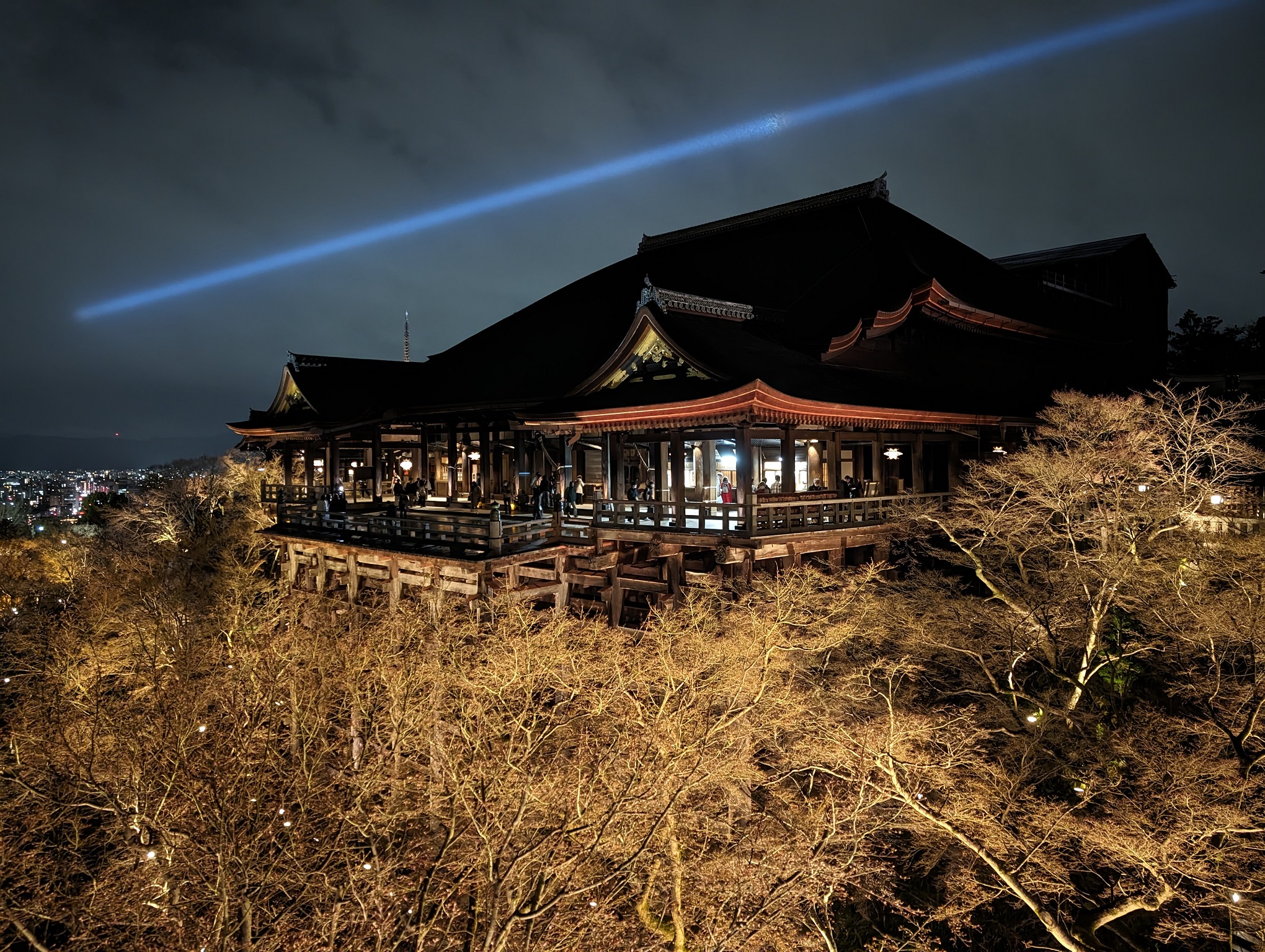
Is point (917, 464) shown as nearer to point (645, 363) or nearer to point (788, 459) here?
point (788, 459)

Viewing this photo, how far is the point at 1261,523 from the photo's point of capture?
53.5 feet

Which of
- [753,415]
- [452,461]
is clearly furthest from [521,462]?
[753,415]

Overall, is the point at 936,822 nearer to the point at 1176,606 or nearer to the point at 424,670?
the point at 1176,606

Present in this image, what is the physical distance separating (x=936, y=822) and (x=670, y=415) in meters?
9.65

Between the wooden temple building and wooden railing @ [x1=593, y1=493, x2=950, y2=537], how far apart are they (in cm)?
8

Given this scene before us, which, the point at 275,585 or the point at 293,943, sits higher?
the point at 275,585

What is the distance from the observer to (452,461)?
93.3 feet

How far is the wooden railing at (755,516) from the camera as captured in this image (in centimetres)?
1586

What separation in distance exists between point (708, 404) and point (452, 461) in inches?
600

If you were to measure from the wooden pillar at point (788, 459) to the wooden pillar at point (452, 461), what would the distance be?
14303 mm

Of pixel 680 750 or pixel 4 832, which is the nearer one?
pixel 680 750

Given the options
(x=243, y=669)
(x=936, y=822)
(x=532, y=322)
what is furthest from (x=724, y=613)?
(x=532, y=322)

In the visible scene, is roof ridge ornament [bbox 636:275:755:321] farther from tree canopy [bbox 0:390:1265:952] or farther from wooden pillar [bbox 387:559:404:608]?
wooden pillar [bbox 387:559:404:608]

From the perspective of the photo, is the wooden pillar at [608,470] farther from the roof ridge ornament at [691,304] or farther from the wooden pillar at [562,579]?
the roof ridge ornament at [691,304]
